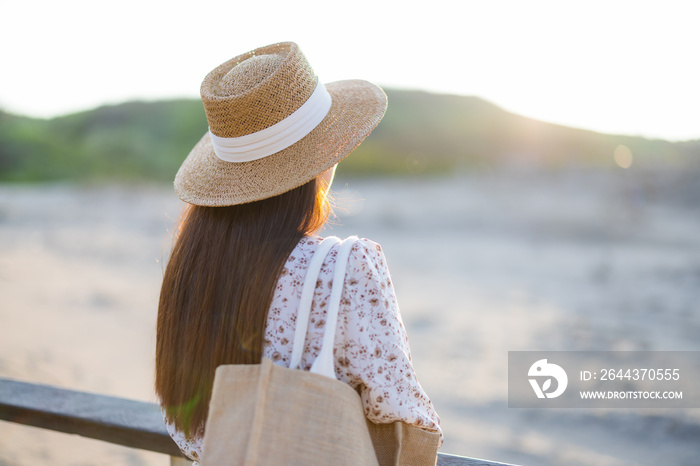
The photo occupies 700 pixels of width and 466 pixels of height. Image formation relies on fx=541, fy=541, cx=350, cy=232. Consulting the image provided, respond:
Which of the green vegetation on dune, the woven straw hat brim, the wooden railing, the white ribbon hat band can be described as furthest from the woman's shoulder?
the green vegetation on dune

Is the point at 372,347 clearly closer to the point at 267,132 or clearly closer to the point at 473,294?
the point at 267,132

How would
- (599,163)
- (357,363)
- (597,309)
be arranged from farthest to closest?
(599,163), (597,309), (357,363)

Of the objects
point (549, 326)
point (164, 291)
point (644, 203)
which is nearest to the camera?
point (164, 291)

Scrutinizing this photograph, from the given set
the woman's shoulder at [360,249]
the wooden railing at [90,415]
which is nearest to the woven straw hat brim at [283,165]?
the woman's shoulder at [360,249]

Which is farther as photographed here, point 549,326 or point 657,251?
point 657,251

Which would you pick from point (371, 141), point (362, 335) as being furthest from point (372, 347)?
point (371, 141)

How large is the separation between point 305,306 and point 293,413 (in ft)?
0.66

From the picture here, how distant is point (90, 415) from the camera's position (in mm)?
1664

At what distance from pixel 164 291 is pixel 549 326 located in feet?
19.0

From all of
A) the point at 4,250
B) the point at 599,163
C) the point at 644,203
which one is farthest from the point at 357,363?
the point at 599,163

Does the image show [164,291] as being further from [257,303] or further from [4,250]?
[4,250]

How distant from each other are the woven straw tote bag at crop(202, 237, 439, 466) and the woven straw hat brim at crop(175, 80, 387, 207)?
259mm

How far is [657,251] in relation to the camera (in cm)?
1093

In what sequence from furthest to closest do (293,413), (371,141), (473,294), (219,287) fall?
(371,141) → (473,294) → (219,287) → (293,413)
